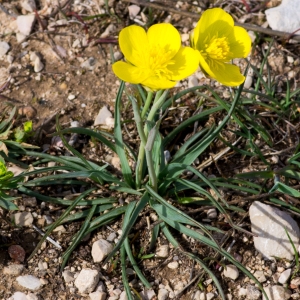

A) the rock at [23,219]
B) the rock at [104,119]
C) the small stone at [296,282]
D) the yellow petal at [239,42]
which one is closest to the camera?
the yellow petal at [239,42]

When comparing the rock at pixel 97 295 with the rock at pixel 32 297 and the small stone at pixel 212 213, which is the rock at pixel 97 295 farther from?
the small stone at pixel 212 213

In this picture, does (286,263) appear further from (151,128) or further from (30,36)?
(30,36)

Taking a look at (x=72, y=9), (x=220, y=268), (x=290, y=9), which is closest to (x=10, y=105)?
(x=72, y=9)

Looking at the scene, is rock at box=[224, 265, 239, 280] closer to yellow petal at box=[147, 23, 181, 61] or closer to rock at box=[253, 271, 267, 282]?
rock at box=[253, 271, 267, 282]

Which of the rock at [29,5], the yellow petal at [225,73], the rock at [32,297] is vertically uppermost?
the yellow petal at [225,73]

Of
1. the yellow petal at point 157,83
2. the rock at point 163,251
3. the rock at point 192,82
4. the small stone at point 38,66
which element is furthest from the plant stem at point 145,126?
the small stone at point 38,66

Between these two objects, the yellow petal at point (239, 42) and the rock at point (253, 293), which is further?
the rock at point (253, 293)
